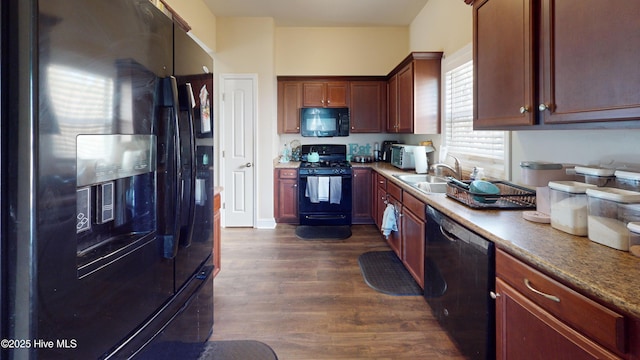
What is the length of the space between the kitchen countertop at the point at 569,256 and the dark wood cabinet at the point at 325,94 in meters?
3.52

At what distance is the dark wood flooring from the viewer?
190 centimetres

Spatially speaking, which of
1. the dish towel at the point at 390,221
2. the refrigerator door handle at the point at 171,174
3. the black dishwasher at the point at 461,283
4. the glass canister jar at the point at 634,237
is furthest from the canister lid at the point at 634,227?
the dish towel at the point at 390,221

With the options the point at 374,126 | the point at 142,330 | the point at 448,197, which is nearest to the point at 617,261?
the point at 448,197

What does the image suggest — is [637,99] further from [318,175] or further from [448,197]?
[318,175]

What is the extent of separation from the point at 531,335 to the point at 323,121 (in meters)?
4.08

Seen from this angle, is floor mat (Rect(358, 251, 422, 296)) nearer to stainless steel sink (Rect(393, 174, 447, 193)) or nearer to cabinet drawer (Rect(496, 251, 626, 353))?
stainless steel sink (Rect(393, 174, 447, 193))

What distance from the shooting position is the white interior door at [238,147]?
14.8 feet

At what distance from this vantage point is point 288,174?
4.59 metres

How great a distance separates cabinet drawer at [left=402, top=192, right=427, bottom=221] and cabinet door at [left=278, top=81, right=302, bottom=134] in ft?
8.42

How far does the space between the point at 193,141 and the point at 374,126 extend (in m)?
3.84

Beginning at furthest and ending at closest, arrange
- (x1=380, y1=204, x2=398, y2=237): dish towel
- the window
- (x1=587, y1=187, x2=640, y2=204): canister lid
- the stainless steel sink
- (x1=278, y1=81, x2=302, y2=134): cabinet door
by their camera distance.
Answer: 1. (x1=278, y1=81, x2=302, y2=134): cabinet door
2. (x1=380, y1=204, x2=398, y2=237): dish towel
3. the stainless steel sink
4. the window
5. (x1=587, y1=187, x2=640, y2=204): canister lid

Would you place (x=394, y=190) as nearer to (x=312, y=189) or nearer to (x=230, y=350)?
(x=312, y=189)

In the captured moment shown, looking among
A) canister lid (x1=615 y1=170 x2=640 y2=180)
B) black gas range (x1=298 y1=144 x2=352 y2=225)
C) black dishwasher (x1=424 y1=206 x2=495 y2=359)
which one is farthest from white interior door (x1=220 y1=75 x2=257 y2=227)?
canister lid (x1=615 y1=170 x2=640 y2=180)

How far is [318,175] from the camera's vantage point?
14.8ft
